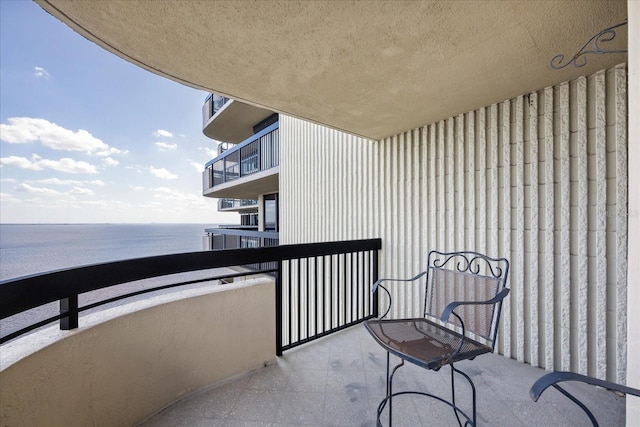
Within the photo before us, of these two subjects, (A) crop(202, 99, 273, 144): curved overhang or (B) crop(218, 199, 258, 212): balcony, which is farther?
(B) crop(218, 199, 258, 212): balcony

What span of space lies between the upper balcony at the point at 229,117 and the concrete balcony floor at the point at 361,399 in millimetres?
7500

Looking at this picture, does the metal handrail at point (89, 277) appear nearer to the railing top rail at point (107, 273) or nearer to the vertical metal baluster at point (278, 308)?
the railing top rail at point (107, 273)

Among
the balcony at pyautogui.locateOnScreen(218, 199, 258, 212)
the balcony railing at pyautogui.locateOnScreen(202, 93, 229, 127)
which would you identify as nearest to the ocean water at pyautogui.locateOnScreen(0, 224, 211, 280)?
the balcony at pyautogui.locateOnScreen(218, 199, 258, 212)

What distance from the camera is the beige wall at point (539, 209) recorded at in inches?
68.3

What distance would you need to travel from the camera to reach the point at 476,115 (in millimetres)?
2379

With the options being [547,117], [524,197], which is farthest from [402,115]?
[524,197]

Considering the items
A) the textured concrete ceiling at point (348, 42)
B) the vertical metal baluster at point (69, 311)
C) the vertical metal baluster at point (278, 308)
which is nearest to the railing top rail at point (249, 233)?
the vertical metal baluster at point (278, 308)

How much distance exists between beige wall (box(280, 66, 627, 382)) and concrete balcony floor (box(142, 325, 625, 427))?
346mm

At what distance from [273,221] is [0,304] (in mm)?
8036

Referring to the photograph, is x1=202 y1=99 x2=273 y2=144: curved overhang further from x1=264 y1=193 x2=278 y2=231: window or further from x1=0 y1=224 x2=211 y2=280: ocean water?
x1=0 y1=224 x2=211 y2=280: ocean water

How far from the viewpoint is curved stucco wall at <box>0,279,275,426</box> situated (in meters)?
1.04

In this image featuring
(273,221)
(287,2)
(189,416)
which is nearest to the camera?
(287,2)

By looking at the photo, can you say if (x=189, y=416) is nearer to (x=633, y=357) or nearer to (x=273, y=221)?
(x=633, y=357)

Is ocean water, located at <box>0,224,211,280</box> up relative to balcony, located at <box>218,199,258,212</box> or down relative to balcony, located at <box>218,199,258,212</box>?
down
